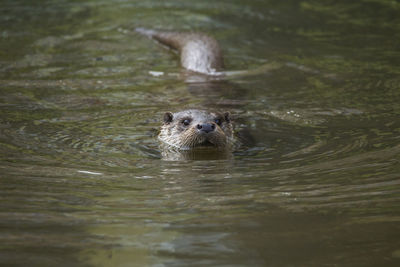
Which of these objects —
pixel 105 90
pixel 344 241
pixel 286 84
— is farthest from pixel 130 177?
pixel 286 84

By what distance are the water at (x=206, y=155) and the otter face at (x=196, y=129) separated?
0.63 feet

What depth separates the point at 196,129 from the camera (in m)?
4.47

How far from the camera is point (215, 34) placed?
8531mm

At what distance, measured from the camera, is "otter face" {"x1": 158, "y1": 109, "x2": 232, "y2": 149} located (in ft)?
14.7

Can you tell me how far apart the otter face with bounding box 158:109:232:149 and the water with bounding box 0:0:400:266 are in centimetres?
19

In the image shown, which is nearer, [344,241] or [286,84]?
[344,241]

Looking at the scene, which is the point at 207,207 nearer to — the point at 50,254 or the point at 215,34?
the point at 50,254

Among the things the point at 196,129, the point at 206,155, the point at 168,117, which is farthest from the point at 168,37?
the point at 206,155

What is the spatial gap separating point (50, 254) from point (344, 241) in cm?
111

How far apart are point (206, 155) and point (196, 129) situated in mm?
218

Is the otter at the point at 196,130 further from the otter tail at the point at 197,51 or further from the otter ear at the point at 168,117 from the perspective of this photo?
the otter tail at the point at 197,51

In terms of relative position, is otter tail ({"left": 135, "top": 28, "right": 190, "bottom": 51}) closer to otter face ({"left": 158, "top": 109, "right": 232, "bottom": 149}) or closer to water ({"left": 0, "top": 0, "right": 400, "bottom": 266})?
water ({"left": 0, "top": 0, "right": 400, "bottom": 266})

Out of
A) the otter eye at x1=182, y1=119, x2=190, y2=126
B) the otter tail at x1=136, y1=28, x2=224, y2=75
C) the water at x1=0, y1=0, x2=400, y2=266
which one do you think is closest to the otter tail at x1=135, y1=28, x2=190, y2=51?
the otter tail at x1=136, y1=28, x2=224, y2=75

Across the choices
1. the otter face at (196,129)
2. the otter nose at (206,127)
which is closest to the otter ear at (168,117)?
the otter face at (196,129)
